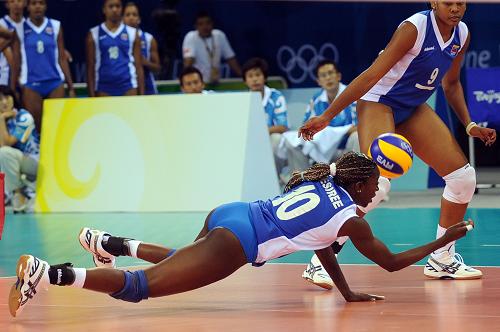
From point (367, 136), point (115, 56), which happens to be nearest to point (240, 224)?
point (367, 136)

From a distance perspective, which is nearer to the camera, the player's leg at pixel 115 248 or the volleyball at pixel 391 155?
the volleyball at pixel 391 155

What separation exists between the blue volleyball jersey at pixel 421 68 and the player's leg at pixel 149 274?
203 centimetres

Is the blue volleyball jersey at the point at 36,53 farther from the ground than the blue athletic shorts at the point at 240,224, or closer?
farther from the ground

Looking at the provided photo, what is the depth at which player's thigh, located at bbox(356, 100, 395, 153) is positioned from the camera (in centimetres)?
831

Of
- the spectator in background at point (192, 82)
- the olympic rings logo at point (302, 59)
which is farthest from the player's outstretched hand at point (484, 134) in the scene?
the olympic rings logo at point (302, 59)

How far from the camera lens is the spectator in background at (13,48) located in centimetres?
1596

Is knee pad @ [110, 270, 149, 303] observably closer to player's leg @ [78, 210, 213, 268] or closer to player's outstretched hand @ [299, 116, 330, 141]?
player's leg @ [78, 210, 213, 268]

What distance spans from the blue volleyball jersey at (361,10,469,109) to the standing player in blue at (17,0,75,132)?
27.1 feet

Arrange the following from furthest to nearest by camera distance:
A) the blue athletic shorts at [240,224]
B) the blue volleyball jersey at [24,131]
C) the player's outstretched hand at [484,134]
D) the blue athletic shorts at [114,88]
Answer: the blue athletic shorts at [114,88], the blue volleyball jersey at [24,131], the player's outstretched hand at [484,134], the blue athletic shorts at [240,224]

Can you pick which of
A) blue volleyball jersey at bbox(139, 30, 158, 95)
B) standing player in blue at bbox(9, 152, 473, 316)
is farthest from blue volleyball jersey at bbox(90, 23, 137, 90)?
standing player in blue at bbox(9, 152, 473, 316)

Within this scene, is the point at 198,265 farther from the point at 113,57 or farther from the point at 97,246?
the point at 113,57

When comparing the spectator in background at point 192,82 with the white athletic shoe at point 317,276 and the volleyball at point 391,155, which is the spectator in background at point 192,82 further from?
the volleyball at point 391,155

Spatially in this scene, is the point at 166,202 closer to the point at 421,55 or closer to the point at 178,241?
the point at 178,241

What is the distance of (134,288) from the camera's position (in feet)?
22.5
